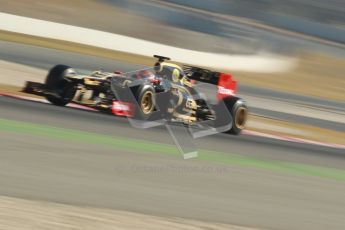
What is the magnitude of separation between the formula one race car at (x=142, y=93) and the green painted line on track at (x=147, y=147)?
4.11ft

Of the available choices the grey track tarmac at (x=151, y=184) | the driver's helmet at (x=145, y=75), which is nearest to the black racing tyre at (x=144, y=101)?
the driver's helmet at (x=145, y=75)

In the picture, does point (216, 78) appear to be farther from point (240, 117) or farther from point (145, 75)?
point (145, 75)

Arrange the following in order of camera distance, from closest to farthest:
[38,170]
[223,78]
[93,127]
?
[38,170]
[93,127]
[223,78]

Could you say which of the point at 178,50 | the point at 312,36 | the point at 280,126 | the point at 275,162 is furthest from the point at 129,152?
the point at 312,36

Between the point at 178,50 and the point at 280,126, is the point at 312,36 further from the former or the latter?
the point at 280,126

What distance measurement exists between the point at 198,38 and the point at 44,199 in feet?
67.9

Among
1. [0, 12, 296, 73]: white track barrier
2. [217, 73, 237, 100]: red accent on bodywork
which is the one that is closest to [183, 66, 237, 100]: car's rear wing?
[217, 73, 237, 100]: red accent on bodywork

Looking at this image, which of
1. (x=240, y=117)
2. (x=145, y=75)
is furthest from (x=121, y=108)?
(x=240, y=117)

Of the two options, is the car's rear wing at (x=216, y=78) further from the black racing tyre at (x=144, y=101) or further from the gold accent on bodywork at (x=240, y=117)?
the black racing tyre at (x=144, y=101)

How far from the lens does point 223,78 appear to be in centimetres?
1120

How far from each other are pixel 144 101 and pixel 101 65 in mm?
8534

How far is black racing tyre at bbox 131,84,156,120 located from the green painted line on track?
41.8 inches

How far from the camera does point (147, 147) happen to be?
8.82 meters

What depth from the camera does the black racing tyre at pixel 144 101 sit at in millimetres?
9992
